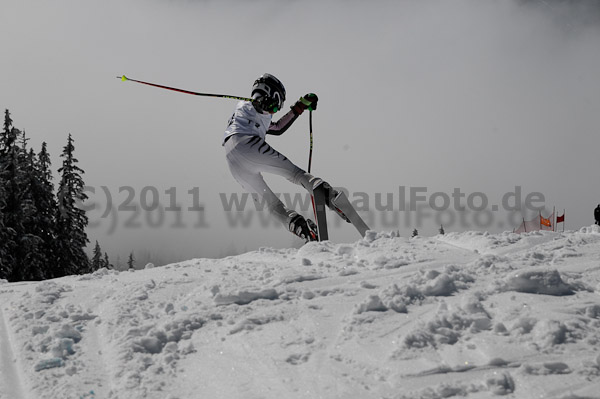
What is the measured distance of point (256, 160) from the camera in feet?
20.7

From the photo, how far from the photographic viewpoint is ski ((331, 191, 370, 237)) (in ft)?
20.2

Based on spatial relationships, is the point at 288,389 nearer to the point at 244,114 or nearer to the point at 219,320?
the point at 219,320

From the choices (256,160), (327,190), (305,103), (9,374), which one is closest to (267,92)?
(305,103)

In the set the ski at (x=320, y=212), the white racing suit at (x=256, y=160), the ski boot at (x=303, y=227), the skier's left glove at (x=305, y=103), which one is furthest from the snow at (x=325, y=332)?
the skier's left glove at (x=305, y=103)

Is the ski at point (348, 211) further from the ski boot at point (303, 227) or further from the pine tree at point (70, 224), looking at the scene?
the pine tree at point (70, 224)

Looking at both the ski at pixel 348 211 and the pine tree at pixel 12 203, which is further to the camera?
the pine tree at pixel 12 203

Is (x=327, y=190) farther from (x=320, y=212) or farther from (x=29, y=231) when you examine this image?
(x=29, y=231)

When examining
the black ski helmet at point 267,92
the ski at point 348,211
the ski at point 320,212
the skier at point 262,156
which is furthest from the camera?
the black ski helmet at point 267,92

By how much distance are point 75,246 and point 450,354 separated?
72.0 ft

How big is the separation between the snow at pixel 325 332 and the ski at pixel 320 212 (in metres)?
1.85

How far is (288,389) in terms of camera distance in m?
2.25

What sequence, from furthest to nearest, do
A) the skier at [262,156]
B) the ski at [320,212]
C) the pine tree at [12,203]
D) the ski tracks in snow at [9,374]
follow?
the pine tree at [12,203] → the skier at [262,156] → the ski at [320,212] → the ski tracks in snow at [9,374]

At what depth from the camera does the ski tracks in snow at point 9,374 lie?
2.53 meters

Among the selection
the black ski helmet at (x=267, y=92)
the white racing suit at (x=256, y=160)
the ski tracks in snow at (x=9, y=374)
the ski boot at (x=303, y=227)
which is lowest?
the ski tracks in snow at (x=9, y=374)
